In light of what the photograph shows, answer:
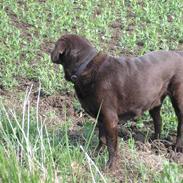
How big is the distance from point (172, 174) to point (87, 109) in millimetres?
1514

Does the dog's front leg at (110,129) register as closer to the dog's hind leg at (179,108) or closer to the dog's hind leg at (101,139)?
the dog's hind leg at (101,139)

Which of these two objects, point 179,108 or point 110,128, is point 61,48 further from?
point 179,108

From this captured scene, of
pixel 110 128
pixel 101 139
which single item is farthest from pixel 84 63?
pixel 101 139

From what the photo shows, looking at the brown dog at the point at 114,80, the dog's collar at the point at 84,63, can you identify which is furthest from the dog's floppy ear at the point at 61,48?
the dog's collar at the point at 84,63

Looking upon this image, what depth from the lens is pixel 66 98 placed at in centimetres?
836

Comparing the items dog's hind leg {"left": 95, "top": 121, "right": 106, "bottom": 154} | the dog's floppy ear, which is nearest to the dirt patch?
dog's hind leg {"left": 95, "top": 121, "right": 106, "bottom": 154}

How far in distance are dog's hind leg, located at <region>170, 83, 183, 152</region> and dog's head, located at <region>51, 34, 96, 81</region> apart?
3.50 ft

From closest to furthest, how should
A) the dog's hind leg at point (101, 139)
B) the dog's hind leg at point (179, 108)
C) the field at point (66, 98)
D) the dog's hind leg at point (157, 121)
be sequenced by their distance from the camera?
1. the field at point (66, 98)
2. the dog's hind leg at point (101, 139)
3. the dog's hind leg at point (179, 108)
4. the dog's hind leg at point (157, 121)

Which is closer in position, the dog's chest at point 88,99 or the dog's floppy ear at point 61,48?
the dog's chest at point 88,99

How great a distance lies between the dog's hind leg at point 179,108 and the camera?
22.8 feet

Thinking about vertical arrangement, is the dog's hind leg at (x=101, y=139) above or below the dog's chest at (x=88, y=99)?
below

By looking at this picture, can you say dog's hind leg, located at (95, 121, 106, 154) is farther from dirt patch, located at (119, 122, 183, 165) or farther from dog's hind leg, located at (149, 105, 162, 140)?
dog's hind leg, located at (149, 105, 162, 140)

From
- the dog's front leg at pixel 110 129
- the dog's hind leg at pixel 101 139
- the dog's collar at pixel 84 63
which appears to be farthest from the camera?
the dog's hind leg at pixel 101 139

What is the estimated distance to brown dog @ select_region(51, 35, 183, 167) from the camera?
6551 mm
